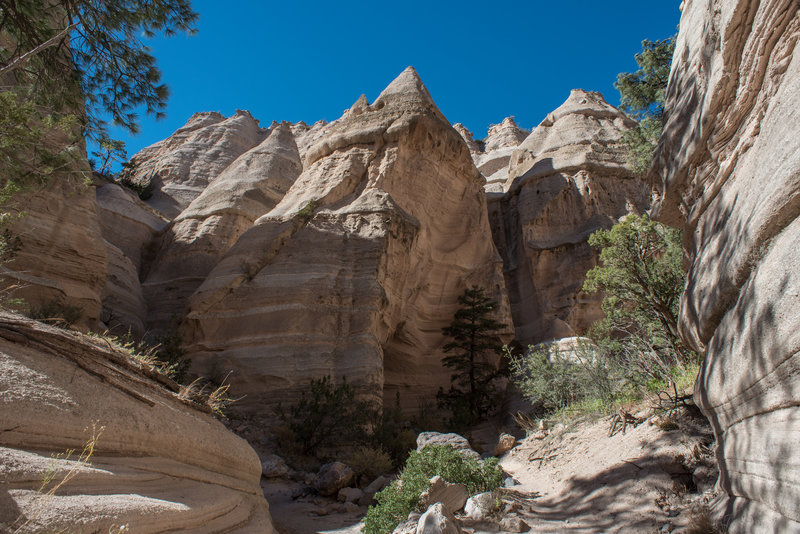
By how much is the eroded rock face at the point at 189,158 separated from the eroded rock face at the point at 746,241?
2841cm

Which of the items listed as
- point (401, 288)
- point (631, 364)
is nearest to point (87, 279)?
point (401, 288)

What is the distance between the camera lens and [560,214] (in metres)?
24.5

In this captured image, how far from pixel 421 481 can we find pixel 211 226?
58.4 feet

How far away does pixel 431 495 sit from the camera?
19.4 ft

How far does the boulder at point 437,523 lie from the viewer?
4504 millimetres

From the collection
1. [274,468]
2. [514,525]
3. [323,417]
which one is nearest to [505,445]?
[323,417]

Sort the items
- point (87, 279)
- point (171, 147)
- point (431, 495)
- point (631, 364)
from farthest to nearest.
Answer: point (171, 147) < point (87, 279) < point (631, 364) < point (431, 495)

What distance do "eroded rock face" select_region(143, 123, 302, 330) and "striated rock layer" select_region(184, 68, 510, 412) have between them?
4128 mm

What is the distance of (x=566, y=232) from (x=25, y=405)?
23260 mm

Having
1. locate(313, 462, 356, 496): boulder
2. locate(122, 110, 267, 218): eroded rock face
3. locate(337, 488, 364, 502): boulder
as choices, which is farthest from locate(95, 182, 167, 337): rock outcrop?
locate(337, 488, 364, 502): boulder

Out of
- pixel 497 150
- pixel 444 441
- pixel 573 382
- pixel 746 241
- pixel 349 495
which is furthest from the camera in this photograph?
pixel 497 150

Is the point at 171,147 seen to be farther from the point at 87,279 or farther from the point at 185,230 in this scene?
the point at 87,279

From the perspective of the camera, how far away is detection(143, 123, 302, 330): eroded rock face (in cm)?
1867

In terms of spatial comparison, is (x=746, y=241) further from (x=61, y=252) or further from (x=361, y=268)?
(x=61, y=252)
